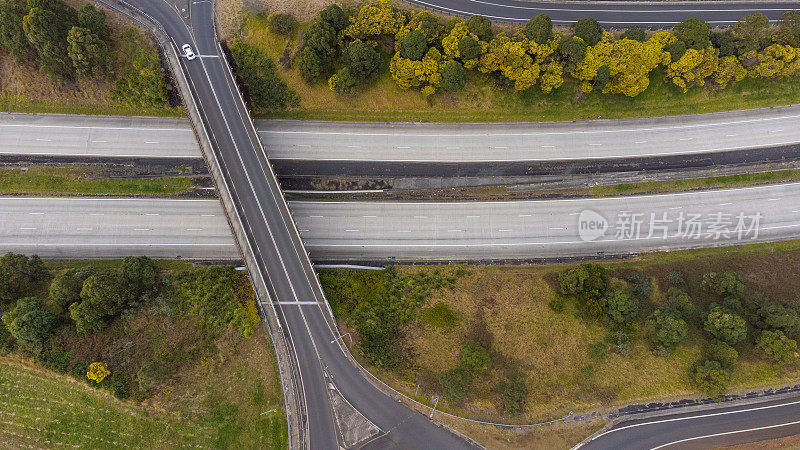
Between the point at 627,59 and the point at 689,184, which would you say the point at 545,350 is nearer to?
the point at 689,184

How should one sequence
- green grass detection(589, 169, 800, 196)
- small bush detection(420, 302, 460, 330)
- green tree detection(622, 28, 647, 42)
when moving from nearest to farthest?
small bush detection(420, 302, 460, 330)
green tree detection(622, 28, 647, 42)
green grass detection(589, 169, 800, 196)

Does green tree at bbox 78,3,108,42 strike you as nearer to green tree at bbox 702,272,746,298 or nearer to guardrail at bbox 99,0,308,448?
guardrail at bbox 99,0,308,448

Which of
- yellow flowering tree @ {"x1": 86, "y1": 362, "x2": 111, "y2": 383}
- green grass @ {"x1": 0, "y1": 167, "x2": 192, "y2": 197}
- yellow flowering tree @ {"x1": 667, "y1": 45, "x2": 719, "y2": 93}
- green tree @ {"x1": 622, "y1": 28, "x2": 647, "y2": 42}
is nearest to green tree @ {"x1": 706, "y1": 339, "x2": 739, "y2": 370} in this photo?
yellow flowering tree @ {"x1": 667, "y1": 45, "x2": 719, "y2": 93}

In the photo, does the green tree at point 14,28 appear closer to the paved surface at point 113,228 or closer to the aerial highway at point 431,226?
the paved surface at point 113,228

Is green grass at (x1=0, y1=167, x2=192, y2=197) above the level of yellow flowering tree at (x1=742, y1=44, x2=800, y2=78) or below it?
below

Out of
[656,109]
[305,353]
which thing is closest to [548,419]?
[305,353]

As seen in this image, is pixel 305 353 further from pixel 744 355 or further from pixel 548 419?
pixel 744 355

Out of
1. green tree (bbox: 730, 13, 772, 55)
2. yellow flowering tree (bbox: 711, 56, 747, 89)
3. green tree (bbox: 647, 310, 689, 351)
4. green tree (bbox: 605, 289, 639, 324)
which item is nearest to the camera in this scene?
green tree (bbox: 647, 310, 689, 351)

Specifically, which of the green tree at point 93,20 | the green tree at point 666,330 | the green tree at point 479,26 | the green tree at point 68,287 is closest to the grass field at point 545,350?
the green tree at point 666,330
